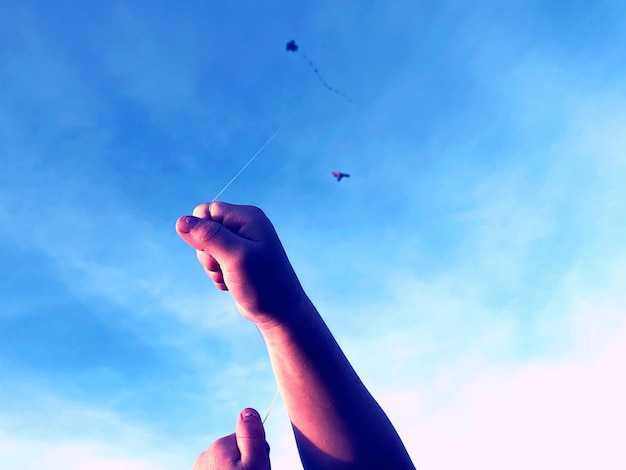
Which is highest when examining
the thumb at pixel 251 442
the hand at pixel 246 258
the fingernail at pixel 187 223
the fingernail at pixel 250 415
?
the fingernail at pixel 187 223

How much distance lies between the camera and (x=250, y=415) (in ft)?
7.89

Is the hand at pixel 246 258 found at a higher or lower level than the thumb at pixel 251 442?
higher

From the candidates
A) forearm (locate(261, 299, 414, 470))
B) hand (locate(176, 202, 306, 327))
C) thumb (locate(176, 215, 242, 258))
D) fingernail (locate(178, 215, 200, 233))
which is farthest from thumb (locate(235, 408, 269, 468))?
fingernail (locate(178, 215, 200, 233))

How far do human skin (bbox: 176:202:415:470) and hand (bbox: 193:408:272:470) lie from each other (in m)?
0.19

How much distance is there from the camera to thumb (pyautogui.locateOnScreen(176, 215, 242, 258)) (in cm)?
233

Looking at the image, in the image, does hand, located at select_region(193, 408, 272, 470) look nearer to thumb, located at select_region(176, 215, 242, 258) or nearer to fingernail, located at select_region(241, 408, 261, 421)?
fingernail, located at select_region(241, 408, 261, 421)

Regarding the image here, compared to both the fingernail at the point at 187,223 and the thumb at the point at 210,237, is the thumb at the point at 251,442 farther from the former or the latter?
the fingernail at the point at 187,223

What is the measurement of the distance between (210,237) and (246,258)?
183mm

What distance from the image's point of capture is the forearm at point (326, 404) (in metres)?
2.31

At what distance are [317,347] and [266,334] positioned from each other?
0.25 meters

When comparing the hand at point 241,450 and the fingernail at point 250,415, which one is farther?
the fingernail at point 250,415

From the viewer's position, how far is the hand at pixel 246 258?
2332 mm

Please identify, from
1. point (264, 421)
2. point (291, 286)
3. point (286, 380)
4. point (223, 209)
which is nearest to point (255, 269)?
point (291, 286)

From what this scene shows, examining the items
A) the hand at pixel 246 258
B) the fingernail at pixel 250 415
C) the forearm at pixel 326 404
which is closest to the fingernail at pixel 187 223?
the hand at pixel 246 258
